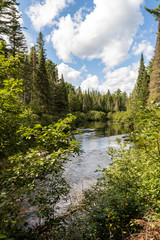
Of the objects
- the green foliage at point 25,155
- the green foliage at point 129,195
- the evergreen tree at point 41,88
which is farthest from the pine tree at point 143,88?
the green foliage at point 25,155

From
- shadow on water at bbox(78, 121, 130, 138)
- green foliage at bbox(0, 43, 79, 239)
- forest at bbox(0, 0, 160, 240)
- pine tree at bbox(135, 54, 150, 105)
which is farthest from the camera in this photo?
shadow on water at bbox(78, 121, 130, 138)

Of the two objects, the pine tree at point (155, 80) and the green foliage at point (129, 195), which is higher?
the pine tree at point (155, 80)

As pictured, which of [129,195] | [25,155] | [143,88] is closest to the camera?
[25,155]

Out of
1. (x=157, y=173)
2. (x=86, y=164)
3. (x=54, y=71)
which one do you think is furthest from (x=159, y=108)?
(x=54, y=71)

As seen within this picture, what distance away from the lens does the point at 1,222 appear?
1646 millimetres

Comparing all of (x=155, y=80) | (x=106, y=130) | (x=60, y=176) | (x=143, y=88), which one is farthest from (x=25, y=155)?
(x=106, y=130)

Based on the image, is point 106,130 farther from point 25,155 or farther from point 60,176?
point 25,155

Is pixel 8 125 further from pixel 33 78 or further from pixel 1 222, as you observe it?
pixel 33 78

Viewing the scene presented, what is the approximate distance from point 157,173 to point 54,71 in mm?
51618

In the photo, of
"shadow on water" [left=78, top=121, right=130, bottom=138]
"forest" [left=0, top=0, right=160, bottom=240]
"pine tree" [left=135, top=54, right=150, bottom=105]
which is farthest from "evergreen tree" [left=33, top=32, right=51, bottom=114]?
"forest" [left=0, top=0, right=160, bottom=240]

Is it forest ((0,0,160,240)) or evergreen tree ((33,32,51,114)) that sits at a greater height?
evergreen tree ((33,32,51,114))

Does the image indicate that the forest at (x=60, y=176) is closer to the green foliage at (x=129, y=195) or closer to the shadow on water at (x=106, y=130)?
the green foliage at (x=129, y=195)

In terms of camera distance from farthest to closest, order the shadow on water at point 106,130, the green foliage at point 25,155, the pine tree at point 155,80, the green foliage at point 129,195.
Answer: the shadow on water at point 106,130 < the pine tree at point 155,80 < the green foliage at point 129,195 < the green foliage at point 25,155

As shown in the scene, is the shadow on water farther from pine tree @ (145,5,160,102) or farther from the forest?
the forest
